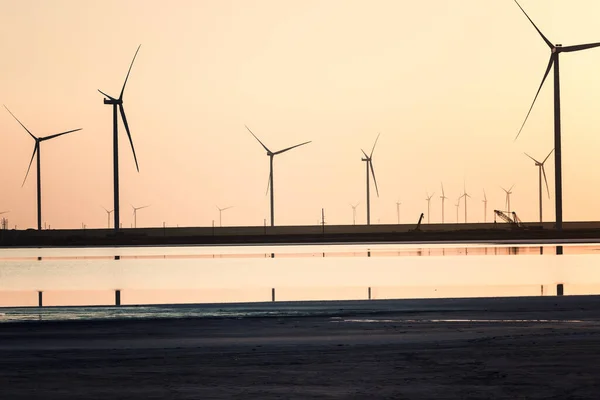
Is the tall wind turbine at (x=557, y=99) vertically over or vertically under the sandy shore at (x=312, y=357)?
over

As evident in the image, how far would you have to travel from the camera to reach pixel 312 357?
70.6 ft

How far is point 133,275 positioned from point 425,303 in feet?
95.0

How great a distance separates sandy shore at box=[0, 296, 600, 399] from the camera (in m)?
17.3

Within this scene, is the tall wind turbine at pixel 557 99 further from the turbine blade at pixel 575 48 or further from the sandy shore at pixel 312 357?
the sandy shore at pixel 312 357

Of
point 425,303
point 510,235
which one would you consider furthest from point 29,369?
point 510,235

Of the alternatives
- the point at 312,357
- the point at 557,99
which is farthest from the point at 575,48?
the point at 312,357

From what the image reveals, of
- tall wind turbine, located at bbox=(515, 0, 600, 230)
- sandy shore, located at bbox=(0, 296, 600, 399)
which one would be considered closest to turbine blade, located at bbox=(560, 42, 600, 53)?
tall wind turbine, located at bbox=(515, 0, 600, 230)

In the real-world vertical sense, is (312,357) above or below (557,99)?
below

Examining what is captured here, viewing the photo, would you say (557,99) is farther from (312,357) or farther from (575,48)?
(312,357)

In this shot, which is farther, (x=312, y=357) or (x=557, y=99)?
(x=557, y=99)

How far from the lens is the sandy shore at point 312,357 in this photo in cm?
1727

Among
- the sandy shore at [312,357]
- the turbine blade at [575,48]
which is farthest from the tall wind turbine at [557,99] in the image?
the sandy shore at [312,357]

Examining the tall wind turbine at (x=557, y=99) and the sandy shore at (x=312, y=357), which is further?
the tall wind turbine at (x=557, y=99)

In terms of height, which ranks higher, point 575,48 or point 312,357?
point 575,48
